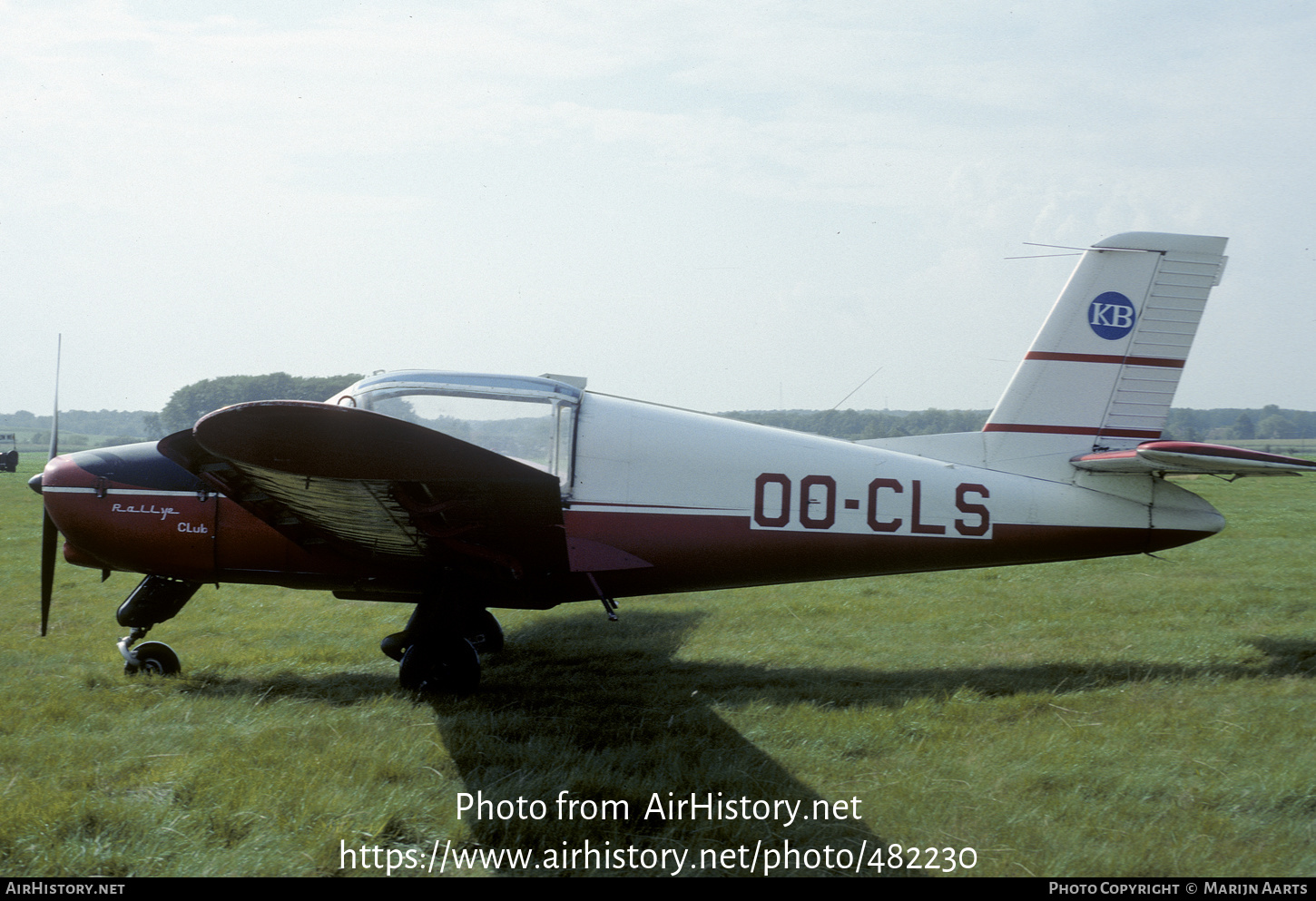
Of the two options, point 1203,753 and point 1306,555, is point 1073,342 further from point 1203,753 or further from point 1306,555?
point 1306,555

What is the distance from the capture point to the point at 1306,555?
10.5 m

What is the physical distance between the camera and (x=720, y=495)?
551 centimetres

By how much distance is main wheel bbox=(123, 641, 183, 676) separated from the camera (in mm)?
5617

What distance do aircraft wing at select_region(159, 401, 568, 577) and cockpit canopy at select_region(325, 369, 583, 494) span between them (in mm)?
697

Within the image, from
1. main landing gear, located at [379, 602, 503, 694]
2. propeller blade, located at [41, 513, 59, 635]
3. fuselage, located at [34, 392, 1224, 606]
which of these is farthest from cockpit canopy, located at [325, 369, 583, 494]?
propeller blade, located at [41, 513, 59, 635]

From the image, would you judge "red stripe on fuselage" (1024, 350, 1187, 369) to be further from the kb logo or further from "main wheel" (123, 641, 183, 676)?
"main wheel" (123, 641, 183, 676)

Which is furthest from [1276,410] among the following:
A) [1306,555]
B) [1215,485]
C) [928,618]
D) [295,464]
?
[295,464]

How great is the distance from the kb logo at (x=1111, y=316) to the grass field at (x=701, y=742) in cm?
230

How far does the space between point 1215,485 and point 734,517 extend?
27388 millimetres

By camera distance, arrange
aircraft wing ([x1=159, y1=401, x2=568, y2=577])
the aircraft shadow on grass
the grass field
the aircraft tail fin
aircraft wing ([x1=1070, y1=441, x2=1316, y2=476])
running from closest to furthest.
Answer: the grass field < the aircraft shadow on grass < aircraft wing ([x1=159, y1=401, x2=568, y2=577]) < aircraft wing ([x1=1070, y1=441, x2=1316, y2=476]) < the aircraft tail fin

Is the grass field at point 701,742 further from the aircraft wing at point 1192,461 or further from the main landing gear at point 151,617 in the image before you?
the aircraft wing at point 1192,461

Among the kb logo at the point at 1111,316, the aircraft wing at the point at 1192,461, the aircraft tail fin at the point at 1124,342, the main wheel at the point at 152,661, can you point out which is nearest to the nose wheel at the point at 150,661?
the main wheel at the point at 152,661

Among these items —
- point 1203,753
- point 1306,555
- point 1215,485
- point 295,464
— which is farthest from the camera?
point 1215,485

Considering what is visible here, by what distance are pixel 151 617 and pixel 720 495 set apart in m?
4.02
